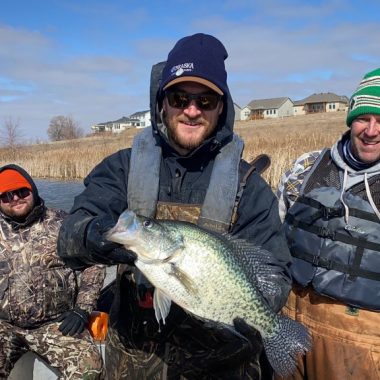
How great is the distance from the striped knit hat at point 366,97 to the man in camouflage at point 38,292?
3.37 m

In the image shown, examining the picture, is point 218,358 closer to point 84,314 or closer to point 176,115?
point 176,115

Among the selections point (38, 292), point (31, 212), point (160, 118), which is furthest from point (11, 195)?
point (160, 118)

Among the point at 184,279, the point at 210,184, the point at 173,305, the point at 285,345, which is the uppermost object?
the point at 210,184

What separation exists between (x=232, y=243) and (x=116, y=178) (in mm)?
847

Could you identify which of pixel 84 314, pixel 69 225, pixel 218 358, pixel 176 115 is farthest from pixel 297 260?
pixel 84 314

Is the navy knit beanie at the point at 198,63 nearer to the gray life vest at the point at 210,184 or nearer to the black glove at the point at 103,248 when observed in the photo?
the gray life vest at the point at 210,184

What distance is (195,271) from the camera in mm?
2342

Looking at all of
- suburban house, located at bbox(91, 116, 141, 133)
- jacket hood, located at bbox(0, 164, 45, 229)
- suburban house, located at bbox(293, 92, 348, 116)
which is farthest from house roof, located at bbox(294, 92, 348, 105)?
jacket hood, located at bbox(0, 164, 45, 229)

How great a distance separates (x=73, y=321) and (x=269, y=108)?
9770 cm

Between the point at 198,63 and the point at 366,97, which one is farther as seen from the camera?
the point at 366,97

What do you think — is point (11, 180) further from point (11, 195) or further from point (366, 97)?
point (366, 97)

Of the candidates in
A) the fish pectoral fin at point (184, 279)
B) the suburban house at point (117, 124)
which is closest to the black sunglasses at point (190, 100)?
the fish pectoral fin at point (184, 279)

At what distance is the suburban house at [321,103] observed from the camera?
92.9 metres

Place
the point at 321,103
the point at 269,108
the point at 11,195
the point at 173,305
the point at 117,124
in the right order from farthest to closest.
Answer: the point at 117,124 < the point at 269,108 < the point at 321,103 < the point at 11,195 < the point at 173,305
